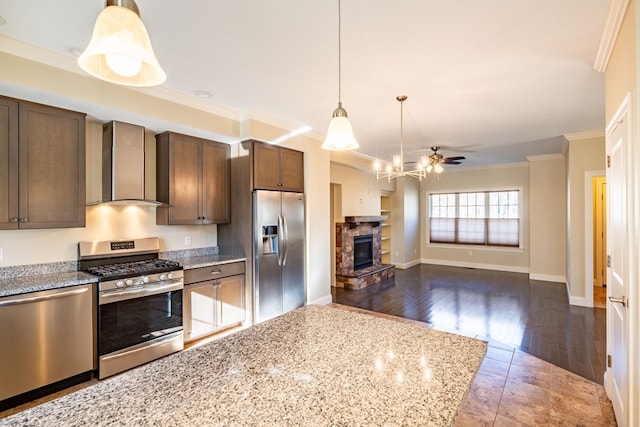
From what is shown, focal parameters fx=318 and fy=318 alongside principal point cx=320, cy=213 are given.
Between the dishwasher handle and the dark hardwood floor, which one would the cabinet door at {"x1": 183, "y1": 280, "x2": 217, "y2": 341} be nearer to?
the dishwasher handle

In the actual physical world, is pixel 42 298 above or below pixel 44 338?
above

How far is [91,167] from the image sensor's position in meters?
3.22

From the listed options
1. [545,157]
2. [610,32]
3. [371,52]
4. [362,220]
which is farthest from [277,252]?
[545,157]

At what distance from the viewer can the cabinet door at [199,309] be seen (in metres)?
3.44

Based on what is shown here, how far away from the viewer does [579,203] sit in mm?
4977

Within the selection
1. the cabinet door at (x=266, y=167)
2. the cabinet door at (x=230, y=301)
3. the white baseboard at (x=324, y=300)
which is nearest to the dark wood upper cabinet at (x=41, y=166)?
the cabinet door at (x=230, y=301)

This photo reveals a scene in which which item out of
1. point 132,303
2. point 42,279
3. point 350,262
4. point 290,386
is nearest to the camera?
point 290,386

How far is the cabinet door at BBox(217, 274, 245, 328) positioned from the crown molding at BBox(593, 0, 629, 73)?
13.2 feet

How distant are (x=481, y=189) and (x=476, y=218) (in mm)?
775

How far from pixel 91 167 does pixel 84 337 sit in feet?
5.37

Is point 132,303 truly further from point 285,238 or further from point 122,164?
point 285,238

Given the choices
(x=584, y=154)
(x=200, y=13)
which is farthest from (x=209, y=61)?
(x=584, y=154)

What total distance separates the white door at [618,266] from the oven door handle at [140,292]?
3604 mm

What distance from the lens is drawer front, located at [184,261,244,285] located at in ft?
11.3
